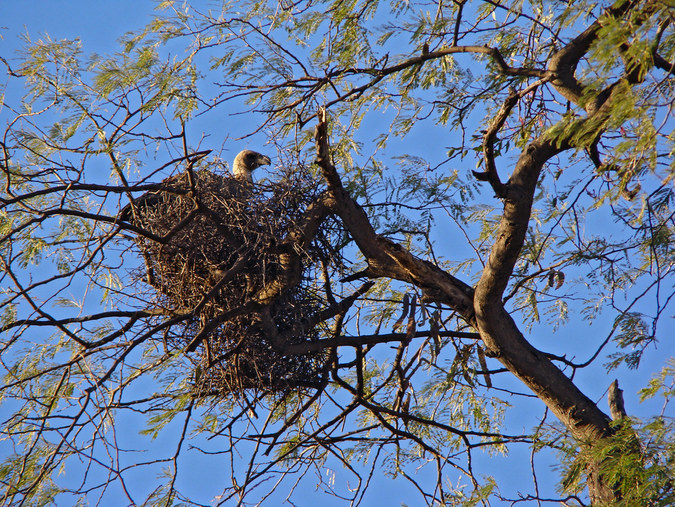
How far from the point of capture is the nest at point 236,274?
4.06 m

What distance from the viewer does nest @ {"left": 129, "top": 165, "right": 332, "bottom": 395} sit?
4062mm

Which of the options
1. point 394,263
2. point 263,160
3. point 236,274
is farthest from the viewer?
point 263,160

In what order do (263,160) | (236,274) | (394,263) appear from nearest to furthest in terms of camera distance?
(236,274), (394,263), (263,160)

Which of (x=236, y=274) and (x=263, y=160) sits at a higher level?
(x=263, y=160)

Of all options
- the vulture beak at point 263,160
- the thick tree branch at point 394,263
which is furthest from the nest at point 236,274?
the vulture beak at point 263,160

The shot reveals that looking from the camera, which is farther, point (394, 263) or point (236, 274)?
point (394, 263)

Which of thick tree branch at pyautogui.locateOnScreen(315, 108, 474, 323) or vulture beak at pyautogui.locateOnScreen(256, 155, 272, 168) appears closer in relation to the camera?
thick tree branch at pyautogui.locateOnScreen(315, 108, 474, 323)

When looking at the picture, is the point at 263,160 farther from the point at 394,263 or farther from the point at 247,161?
the point at 394,263

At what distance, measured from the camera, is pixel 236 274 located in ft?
13.0

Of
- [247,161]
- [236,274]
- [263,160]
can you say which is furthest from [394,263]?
[247,161]

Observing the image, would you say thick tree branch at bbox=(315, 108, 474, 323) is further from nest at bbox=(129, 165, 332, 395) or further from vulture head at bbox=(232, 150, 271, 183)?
vulture head at bbox=(232, 150, 271, 183)

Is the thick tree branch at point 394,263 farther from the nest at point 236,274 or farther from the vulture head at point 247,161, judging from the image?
the vulture head at point 247,161

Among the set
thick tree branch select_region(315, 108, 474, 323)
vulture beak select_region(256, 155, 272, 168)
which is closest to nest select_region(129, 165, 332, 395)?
thick tree branch select_region(315, 108, 474, 323)

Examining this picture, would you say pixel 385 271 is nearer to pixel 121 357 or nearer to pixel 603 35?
pixel 121 357
